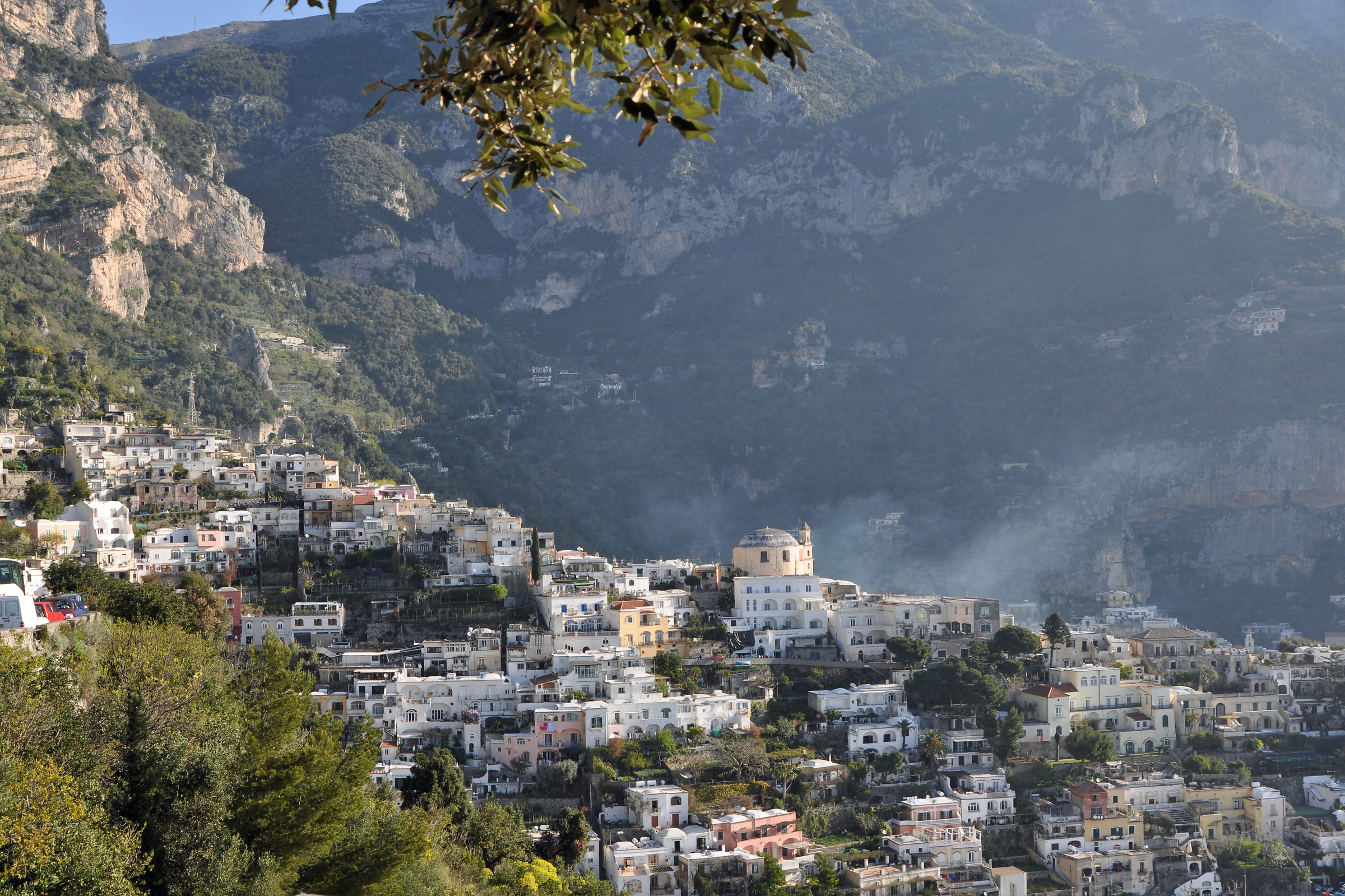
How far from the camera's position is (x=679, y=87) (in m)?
4.85

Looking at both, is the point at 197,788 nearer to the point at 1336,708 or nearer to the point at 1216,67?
the point at 1336,708

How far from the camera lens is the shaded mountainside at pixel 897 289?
87875 mm

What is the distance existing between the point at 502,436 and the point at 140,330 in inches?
1024

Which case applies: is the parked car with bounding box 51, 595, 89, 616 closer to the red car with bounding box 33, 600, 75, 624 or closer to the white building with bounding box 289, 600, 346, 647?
the red car with bounding box 33, 600, 75, 624

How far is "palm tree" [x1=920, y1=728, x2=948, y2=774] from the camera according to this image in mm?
43000

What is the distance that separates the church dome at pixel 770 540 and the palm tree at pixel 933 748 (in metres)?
11.9

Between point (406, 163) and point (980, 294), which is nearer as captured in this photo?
point (980, 294)

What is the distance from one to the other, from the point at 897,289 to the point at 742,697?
3161 inches

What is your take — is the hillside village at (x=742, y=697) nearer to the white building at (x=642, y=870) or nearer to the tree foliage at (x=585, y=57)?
the white building at (x=642, y=870)

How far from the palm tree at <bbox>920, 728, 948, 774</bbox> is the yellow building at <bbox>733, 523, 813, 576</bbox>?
1038 centimetres

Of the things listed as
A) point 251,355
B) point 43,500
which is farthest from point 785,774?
point 251,355

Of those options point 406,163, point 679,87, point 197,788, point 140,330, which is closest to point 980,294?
point 406,163

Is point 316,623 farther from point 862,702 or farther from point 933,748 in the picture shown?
point 933,748

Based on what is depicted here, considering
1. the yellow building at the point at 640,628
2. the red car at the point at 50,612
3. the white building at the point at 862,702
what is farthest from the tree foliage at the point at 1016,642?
the red car at the point at 50,612
